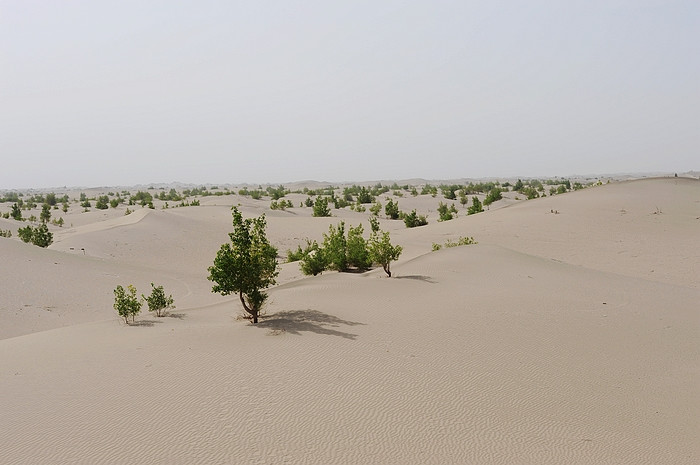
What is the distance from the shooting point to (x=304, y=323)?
705 centimetres

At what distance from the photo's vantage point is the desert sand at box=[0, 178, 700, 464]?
3830 mm

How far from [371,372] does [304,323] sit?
206 cm

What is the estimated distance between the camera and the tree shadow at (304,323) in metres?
6.63

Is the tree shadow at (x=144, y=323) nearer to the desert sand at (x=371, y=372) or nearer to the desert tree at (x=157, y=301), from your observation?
the desert sand at (x=371, y=372)

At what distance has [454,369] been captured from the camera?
17.7 ft

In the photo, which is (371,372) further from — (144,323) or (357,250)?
(357,250)

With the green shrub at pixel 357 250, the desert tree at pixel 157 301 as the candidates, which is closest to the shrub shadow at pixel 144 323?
the desert tree at pixel 157 301

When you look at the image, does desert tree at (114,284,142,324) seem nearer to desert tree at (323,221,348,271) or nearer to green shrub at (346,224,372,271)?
desert tree at (323,221,348,271)

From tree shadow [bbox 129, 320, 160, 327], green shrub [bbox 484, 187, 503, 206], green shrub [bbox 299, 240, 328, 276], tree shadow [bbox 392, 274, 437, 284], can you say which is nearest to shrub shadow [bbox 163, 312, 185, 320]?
tree shadow [bbox 129, 320, 160, 327]

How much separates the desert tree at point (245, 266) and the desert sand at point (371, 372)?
451 millimetres

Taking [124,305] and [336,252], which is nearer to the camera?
[124,305]

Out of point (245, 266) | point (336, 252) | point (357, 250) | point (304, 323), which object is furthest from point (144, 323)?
point (357, 250)

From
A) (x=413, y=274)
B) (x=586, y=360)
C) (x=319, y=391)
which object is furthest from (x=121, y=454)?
(x=413, y=274)

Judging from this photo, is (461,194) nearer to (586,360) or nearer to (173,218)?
(173,218)
